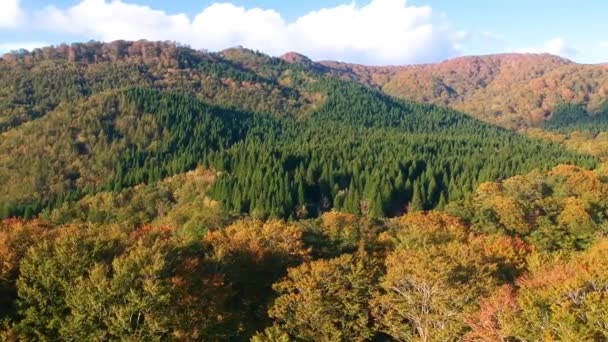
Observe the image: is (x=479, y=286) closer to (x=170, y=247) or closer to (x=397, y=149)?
(x=170, y=247)

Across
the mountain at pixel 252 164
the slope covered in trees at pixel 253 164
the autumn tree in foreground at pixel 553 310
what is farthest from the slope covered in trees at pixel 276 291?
the slope covered in trees at pixel 253 164

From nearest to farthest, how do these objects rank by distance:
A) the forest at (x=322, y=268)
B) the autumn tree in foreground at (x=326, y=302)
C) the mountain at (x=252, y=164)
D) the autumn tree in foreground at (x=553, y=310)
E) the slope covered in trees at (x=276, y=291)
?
1. the autumn tree in foreground at (x=553, y=310)
2. the slope covered in trees at (x=276, y=291)
3. the forest at (x=322, y=268)
4. the autumn tree in foreground at (x=326, y=302)
5. the mountain at (x=252, y=164)

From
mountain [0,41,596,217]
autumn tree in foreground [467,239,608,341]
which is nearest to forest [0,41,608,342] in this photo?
autumn tree in foreground [467,239,608,341]

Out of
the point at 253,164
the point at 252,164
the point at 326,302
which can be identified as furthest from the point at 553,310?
the point at 252,164

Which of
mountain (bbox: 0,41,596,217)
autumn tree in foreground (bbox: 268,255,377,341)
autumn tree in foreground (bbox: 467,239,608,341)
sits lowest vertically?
mountain (bbox: 0,41,596,217)

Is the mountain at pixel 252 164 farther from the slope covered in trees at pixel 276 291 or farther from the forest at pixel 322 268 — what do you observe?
the slope covered in trees at pixel 276 291

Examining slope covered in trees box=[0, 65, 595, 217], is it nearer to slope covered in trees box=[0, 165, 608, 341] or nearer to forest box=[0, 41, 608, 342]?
forest box=[0, 41, 608, 342]

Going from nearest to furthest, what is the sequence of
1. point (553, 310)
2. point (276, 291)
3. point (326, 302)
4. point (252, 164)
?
1. point (553, 310)
2. point (326, 302)
3. point (276, 291)
4. point (252, 164)

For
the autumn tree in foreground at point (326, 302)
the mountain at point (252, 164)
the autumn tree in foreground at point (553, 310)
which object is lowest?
the mountain at point (252, 164)

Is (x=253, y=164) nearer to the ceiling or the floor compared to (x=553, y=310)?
nearer to the floor

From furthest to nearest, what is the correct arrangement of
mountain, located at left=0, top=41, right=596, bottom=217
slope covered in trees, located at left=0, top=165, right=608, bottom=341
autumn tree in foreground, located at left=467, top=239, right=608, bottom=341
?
mountain, located at left=0, top=41, right=596, bottom=217 → slope covered in trees, located at left=0, top=165, right=608, bottom=341 → autumn tree in foreground, located at left=467, top=239, right=608, bottom=341

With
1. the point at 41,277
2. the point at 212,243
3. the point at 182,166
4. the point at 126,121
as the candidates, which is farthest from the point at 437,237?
the point at 126,121

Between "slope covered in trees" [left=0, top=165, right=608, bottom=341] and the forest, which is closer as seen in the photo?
"slope covered in trees" [left=0, top=165, right=608, bottom=341]

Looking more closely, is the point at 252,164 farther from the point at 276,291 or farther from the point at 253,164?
the point at 276,291
